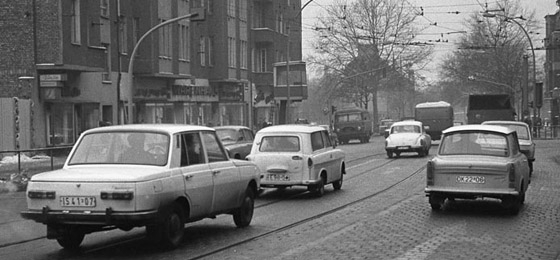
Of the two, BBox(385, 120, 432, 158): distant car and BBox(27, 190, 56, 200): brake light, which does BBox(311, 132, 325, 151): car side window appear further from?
BBox(385, 120, 432, 158): distant car

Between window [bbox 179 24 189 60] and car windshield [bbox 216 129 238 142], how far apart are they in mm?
22749

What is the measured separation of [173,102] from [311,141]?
31.2m

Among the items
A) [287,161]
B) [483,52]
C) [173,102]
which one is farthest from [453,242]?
[483,52]

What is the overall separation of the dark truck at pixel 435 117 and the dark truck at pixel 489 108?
618cm

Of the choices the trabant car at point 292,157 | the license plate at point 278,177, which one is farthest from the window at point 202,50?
the license plate at point 278,177

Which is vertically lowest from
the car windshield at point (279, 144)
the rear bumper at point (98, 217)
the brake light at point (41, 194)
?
the rear bumper at point (98, 217)

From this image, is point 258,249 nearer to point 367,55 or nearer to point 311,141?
point 311,141

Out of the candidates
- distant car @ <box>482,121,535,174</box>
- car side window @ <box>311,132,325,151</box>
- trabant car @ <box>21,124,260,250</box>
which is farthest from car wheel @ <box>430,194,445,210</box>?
distant car @ <box>482,121,535,174</box>

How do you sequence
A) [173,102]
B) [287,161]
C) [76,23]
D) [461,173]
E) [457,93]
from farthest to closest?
1. [457,93]
2. [173,102]
3. [76,23]
4. [287,161]
5. [461,173]

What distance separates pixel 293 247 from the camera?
1136cm

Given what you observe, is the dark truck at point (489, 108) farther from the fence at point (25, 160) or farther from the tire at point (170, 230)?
the tire at point (170, 230)

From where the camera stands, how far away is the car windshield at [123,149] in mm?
11016

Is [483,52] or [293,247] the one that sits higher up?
[483,52]

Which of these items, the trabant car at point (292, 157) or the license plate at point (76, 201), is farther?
the trabant car at point (292, 157)
